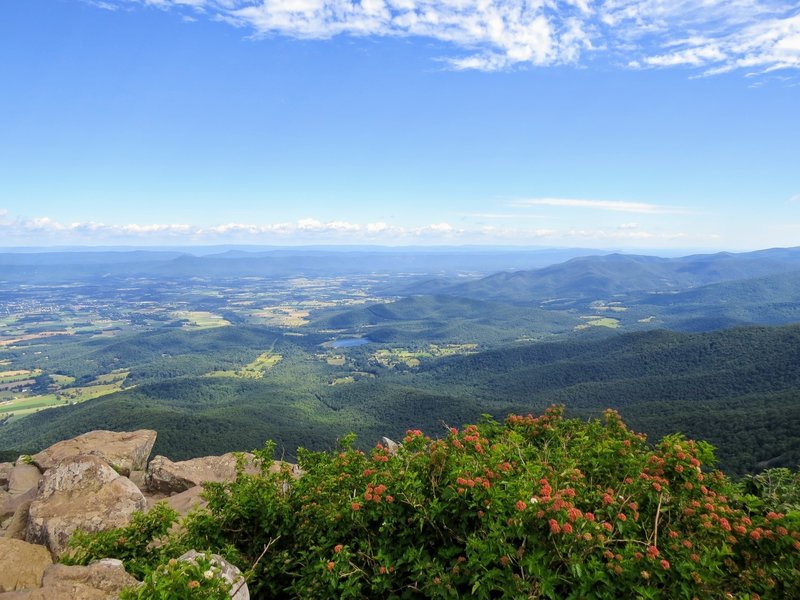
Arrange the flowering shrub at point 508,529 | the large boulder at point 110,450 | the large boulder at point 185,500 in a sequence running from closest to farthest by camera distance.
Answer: the flowering shrub at point 508,529, the large boulder at point 185,500, the large boulder at point 110,450

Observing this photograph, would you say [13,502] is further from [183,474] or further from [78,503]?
[78,503]

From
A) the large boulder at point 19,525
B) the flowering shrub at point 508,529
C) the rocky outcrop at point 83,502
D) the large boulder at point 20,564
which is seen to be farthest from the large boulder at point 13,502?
the flowering shrub at point 508,529

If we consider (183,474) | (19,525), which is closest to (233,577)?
(19,525)

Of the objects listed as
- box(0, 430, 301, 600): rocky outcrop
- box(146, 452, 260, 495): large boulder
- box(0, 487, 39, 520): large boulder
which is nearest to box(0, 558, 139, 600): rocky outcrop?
box(0, 430, 301, 600): rocky outcrop

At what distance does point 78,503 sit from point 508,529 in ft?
53.0

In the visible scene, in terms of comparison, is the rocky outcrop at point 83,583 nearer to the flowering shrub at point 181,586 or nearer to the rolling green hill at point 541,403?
the flowering shrub at point 181,586

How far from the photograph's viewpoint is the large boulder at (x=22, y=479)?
22772mm

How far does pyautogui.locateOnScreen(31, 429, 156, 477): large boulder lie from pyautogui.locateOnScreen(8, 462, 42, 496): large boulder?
49 centimetres

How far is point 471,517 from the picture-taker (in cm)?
928

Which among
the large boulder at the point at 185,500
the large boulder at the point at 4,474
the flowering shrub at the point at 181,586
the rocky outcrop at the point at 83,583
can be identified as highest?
the flowering shrub at the point at 181,586

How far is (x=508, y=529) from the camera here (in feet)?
26.9

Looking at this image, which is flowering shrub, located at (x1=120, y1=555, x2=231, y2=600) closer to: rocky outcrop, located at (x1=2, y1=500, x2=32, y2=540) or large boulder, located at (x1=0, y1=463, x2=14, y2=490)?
rocky outcrop, located at (x1=2, y1=500, x2=32, y2=540)

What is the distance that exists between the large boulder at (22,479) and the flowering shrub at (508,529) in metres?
18.0

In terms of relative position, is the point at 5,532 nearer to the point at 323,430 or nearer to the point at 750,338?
the point at 323,430
